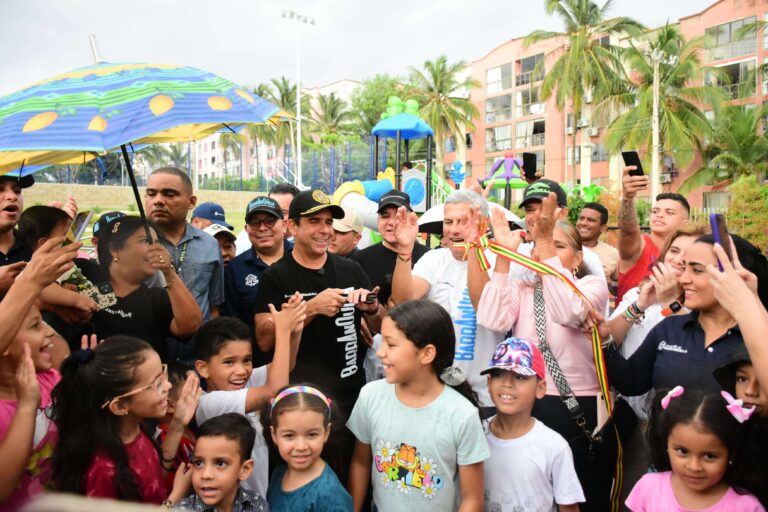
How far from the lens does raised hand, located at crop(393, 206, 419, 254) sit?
10.8 feet

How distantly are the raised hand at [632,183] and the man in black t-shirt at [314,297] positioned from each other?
1854 mm

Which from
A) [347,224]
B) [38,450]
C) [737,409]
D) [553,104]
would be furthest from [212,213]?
[553,104]

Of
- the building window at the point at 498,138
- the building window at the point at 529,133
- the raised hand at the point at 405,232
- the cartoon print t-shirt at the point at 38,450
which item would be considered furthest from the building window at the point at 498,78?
the cartoon print t-shirt at the point at 38,450

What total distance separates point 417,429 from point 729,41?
37.4m

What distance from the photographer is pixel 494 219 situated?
309cm

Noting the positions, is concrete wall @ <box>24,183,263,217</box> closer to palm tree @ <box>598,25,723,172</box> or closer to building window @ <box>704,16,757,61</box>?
palm tree @ <box>598,25,723,172</box>

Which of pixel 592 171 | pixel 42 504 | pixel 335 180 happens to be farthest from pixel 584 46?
pixel 42 504

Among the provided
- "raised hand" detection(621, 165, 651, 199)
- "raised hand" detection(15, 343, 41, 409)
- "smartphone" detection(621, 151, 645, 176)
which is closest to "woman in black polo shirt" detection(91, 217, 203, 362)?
"raised hand" detection(15, 343, 41, 409)

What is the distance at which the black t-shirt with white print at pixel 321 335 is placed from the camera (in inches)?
123

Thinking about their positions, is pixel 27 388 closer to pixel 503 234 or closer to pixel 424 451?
pixel 424 451

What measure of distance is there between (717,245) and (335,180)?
85.1 feet

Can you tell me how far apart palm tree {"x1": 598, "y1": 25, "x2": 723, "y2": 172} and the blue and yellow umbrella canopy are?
31.1 meters

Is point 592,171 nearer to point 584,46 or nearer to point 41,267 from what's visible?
point 584,46

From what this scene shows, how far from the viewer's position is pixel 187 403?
2537 millimetres
